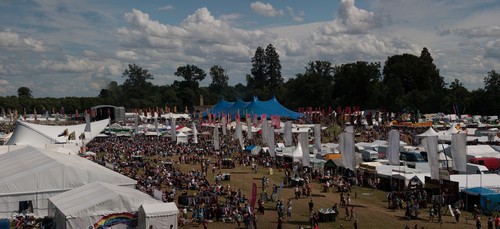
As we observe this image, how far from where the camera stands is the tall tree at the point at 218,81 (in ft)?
463

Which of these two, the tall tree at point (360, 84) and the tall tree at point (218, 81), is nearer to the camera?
the tall tree at point (360, 84)

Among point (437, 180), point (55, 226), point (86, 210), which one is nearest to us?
point (86, 210)

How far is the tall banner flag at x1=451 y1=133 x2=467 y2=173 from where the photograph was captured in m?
19.1

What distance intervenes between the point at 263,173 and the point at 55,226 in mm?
16076

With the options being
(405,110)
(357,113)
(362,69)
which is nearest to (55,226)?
(357,113)

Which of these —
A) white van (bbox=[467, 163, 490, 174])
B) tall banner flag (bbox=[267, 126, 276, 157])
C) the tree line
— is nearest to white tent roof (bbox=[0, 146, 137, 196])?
tall banner flag (bbox=[267, 126, 276, 157])

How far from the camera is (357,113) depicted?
189ft

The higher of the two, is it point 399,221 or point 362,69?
point 362,69

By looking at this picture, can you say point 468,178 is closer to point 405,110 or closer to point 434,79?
point 405,110

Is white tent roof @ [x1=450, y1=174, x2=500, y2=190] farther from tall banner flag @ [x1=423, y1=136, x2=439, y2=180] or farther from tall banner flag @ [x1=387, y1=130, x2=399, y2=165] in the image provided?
tall banner flag @ [x1=387, y1=130, x2=399, y2=165]

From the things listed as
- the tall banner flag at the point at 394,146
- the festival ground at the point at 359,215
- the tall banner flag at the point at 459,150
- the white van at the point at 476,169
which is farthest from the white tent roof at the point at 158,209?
the white van at the point at 476,169

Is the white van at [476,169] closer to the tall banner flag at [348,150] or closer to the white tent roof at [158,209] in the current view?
the tall banner flag at [348,150]

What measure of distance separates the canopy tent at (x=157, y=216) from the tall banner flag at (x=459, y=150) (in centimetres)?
1097

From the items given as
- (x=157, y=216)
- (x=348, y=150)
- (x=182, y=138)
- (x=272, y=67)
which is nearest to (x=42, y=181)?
(x=157, y=216)
